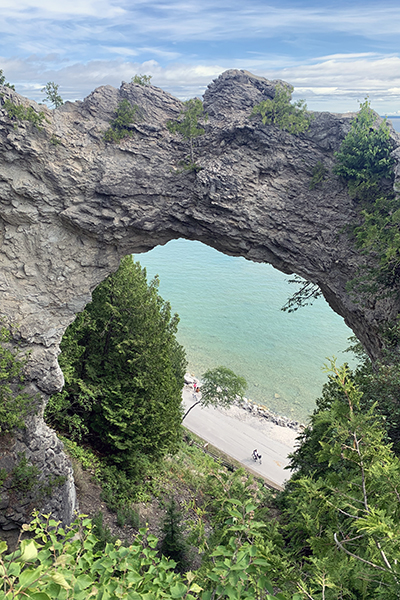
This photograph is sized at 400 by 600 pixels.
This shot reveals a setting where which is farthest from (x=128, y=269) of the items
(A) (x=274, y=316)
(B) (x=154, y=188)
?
(A) (x=274, y=316)

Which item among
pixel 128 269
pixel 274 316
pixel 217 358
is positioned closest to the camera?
pixel 128 269

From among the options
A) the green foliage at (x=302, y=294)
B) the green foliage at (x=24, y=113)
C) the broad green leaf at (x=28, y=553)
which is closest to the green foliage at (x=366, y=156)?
the green foliage at (x=302, y=294)

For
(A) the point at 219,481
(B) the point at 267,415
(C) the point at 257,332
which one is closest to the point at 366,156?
(A) the point at 219,481

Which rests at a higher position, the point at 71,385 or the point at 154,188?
the point at 154,188

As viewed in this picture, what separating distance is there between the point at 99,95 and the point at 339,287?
10720 mm

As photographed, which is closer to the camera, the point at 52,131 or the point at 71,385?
the point at 52,131

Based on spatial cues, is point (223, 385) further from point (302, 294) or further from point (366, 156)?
point (366, 156)

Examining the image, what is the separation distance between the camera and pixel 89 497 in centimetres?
1360

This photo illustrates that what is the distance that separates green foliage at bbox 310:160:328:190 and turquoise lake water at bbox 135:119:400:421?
→ 20799 millimetres

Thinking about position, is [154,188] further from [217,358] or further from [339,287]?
[217,358]

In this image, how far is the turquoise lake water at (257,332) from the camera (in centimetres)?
3388

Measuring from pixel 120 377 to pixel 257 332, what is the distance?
28.0 meters

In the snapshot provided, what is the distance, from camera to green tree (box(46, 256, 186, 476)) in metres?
14.4

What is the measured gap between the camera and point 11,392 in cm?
1103
